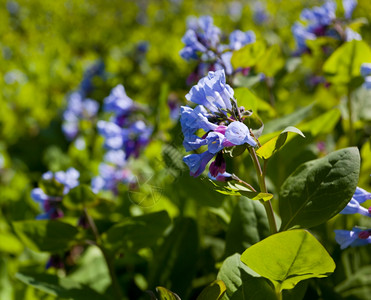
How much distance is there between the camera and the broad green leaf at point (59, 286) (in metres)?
1.12

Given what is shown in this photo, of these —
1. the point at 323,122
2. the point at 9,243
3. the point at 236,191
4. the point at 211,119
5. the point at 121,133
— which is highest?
the point at 211,119

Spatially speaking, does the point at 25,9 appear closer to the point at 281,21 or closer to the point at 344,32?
the point at 281,21

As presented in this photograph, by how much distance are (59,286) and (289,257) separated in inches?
27.5

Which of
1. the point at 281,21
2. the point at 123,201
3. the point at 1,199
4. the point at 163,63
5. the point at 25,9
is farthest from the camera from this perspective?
the point at 25,9

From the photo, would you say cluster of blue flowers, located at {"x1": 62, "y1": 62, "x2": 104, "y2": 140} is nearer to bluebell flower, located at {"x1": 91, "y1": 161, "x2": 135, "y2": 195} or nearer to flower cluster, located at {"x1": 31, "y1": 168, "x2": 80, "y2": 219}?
bluebell flower, located at {"x1": 91, "y1": 161, "x2": 135, "y2": 195}

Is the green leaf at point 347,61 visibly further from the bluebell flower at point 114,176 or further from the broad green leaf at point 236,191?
the bluebell flower at point 114,176

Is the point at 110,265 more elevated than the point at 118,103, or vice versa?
the point at 118,103

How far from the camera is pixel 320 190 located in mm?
901

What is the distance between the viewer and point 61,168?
2234 mm

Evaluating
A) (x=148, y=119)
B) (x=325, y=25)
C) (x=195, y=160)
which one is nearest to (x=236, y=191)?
(x=195, y=160)

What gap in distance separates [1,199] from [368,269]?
5.57 ft

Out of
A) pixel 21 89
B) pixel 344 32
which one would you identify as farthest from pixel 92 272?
pixel 21 89

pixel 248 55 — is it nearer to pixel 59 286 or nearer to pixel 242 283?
pixel 242 283

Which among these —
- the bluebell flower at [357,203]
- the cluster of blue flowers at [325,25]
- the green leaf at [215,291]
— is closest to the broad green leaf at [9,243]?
the green leaf at [215,291]
